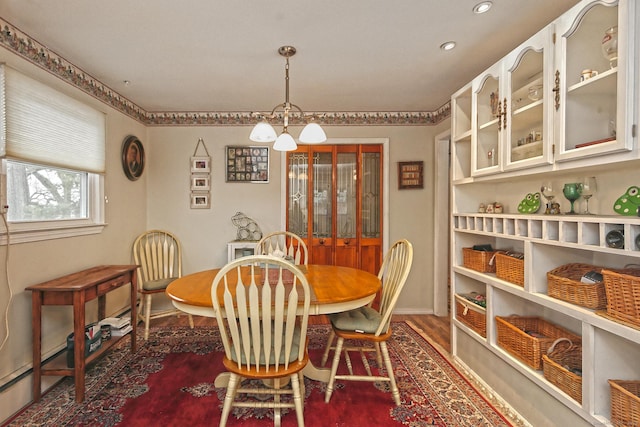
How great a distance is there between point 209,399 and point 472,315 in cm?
201

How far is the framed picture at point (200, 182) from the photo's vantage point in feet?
12.2

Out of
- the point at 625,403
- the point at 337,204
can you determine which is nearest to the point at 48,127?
the point at 337,204

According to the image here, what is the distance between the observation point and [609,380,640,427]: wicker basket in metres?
1.25

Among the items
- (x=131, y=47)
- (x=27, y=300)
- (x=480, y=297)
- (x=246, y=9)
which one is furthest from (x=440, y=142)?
(x=27, y=300)

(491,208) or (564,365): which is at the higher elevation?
(491,208)

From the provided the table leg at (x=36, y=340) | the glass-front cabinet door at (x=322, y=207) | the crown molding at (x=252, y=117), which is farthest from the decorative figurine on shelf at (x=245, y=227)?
the table leg at (x=36, y=340)

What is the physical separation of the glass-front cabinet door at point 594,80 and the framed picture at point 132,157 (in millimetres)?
3711

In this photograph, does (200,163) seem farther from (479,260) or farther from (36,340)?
(479,260)

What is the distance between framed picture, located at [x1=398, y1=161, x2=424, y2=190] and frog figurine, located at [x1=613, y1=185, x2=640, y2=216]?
2291 millimetres

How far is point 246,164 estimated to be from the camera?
3736 mm

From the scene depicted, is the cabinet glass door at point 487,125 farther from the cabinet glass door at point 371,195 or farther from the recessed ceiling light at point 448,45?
the cabinet glass door at point 371,195

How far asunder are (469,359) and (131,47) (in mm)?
3481

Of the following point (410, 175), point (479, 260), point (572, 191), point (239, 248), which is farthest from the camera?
point (410, 175)

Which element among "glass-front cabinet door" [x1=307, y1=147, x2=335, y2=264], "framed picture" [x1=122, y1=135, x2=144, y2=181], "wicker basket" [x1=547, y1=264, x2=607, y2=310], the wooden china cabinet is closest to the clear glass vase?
"wicker basket" [x1=547, y1=264, x2=607, y2=310]
